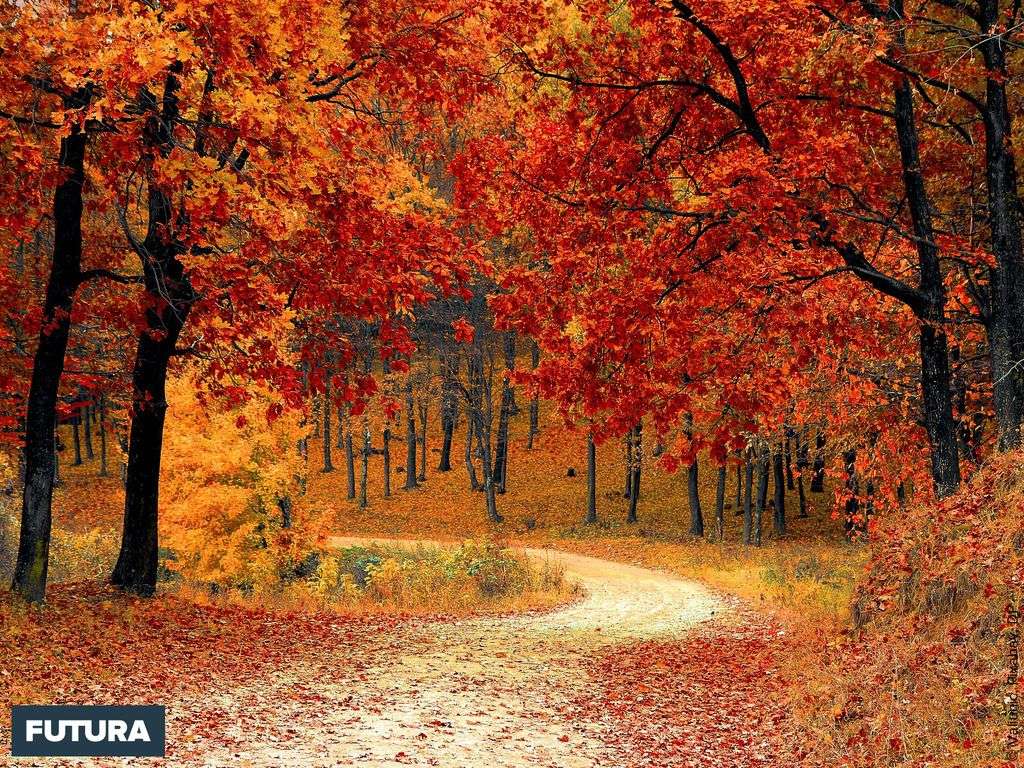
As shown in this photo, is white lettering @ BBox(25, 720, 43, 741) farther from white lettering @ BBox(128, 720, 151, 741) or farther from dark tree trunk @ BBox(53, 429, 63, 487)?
dark tree trunk @ BBox(53, 429, 63, 487)

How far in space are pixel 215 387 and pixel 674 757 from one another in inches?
323

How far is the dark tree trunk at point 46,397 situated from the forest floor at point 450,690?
69 centimetres

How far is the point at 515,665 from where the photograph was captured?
11359 mm

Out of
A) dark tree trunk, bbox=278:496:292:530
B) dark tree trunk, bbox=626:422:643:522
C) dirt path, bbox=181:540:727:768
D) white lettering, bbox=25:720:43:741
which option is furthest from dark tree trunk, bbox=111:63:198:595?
A: dark tree trunk, bbox=626:422:643:522

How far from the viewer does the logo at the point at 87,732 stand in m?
6.62

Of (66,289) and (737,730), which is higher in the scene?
(66,289)

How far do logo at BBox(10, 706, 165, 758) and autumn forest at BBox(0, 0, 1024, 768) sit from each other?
0.48ft

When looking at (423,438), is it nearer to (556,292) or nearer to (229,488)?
(229,488)

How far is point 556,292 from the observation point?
1019 centimetres

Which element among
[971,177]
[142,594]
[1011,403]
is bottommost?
[142,594]

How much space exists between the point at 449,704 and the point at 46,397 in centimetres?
691

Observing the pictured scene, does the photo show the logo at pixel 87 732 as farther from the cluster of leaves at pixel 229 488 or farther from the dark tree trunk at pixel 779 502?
the dark tree trunk at pixel 779 502

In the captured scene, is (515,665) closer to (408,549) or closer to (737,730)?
(737,730)

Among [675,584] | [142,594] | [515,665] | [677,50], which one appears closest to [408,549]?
[675,584]
